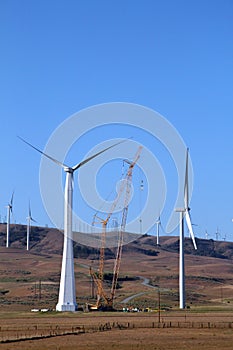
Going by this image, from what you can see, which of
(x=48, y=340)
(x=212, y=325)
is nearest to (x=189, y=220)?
(x=212, y=325)

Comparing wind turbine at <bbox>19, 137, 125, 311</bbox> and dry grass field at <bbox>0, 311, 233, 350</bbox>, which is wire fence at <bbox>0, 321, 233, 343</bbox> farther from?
wind turbine at <bbox>19, 137, 125, 311</bbox>

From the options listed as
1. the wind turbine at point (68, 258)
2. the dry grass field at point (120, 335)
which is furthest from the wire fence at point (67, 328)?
the wind turbine at point (68, 258)

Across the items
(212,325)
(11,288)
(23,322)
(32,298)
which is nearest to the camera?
(212,325)

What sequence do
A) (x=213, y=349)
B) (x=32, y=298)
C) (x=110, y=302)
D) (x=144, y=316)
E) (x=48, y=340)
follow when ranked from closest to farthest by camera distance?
(x=213, y=349)
(x=48, y=340)
(x=144, y=316)
(x=110, y=302)
(x=32, y=298)

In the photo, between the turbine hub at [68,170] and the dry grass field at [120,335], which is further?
the turbine hub at [68,170]

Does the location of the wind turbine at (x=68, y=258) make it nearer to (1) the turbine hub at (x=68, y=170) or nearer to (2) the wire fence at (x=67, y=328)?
(1) the turbine hub at (x=68, y=170)

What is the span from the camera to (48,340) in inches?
2911

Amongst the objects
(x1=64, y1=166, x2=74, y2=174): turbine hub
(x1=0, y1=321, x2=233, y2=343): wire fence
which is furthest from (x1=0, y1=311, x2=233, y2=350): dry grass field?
(x1=64, y1=166, x2=74, y2=174): turbine hub

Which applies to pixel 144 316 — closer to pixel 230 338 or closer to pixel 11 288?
pixel 230 338

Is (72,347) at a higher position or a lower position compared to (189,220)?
lower

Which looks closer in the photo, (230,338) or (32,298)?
(230,338)

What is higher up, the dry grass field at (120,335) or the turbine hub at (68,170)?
the turbine hub at (68,170)

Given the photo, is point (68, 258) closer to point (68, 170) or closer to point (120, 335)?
point (68, 170)

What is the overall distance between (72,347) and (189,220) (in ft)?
233
